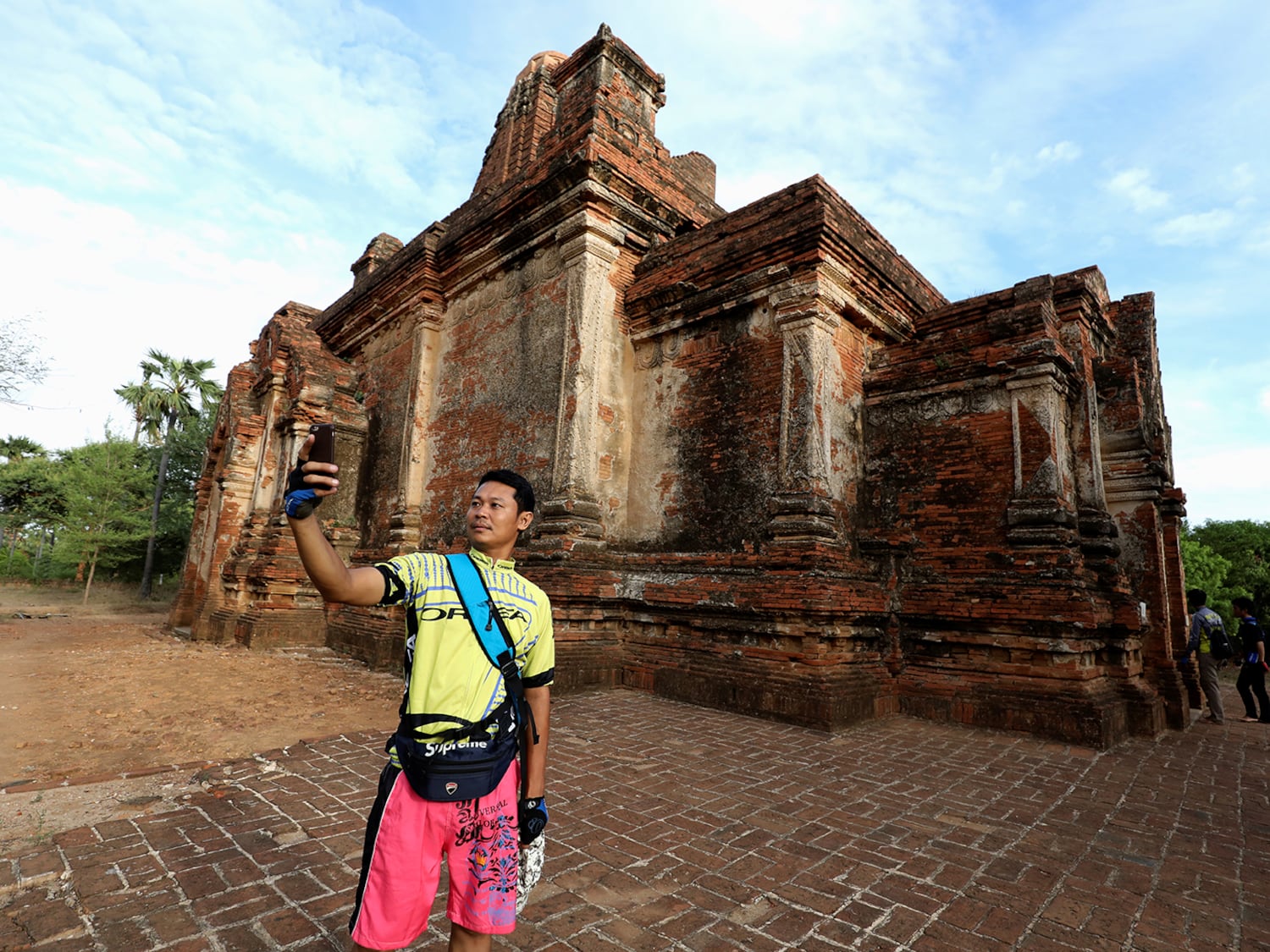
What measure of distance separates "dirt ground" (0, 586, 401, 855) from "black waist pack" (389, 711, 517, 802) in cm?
281

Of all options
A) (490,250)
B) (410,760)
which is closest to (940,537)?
(410,760)

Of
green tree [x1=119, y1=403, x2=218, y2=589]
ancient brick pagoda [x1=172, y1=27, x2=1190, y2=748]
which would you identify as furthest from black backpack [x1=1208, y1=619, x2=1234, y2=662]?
green tree [x1=119, y1=403, x2=218, y2=589]

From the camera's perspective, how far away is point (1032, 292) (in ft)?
23.5

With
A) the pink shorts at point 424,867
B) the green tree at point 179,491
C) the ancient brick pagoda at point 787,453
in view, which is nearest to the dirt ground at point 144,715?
the ancient brick pagoda at point 787,453

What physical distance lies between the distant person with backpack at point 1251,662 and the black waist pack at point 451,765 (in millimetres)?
9868

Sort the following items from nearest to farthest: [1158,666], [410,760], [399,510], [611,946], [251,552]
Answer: [410,760] < [611,946] < [1158,666] < [399,510] < [251,552]

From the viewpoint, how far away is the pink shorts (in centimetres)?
173

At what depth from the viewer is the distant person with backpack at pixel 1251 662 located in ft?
26.1

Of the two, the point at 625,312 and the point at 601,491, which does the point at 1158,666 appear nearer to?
the point at 601,491

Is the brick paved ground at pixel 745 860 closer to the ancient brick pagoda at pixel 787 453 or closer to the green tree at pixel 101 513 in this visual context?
the ancient brick pagoda at pixel 787 453

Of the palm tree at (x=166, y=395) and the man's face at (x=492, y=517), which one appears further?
the palm tree at (x=166, y=395)

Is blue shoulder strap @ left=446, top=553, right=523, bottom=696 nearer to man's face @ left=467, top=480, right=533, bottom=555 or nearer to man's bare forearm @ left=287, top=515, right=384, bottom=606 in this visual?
man's face @ left=467, top=480, right=533, bottom=555

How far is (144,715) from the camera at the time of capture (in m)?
5.91

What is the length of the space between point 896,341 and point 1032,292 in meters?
1.63
